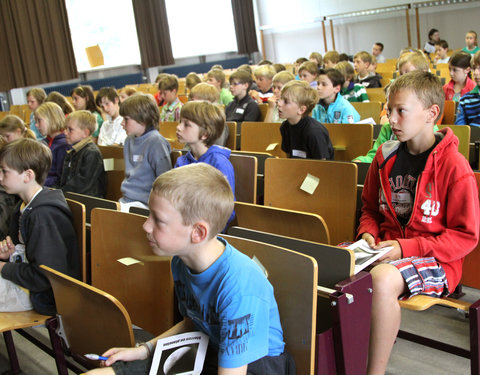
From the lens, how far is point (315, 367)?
4.86 feet

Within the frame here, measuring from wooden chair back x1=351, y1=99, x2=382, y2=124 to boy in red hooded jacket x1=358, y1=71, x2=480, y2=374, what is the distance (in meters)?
2.12

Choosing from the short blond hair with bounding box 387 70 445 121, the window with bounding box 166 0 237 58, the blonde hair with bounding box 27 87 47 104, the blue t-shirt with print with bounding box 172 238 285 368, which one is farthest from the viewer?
the window with bounding box 166 0 237 58

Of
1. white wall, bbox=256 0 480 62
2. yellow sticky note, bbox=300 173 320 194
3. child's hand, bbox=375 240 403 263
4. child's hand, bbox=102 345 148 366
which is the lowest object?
child's hand, bbox=102 345 148 366

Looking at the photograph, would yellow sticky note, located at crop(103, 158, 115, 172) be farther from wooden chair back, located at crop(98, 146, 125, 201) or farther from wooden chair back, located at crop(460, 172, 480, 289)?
wooden chair back, located at crop(460, 172, 480, 289)

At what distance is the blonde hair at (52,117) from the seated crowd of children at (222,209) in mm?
201

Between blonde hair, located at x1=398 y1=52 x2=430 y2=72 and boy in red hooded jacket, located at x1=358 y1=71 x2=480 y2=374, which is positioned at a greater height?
blonde hair, located at x1=398 y1=52 x2=430 y2=72

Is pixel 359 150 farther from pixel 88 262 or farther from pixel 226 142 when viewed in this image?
pixel 88 262

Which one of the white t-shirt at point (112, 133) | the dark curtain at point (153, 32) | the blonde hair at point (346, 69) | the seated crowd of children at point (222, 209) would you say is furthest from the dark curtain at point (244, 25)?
the seated crowd of children at point (222, 209)

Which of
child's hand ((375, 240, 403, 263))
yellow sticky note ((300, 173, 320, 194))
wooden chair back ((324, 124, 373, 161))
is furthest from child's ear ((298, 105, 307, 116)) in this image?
child's hand ((375, 240, 403, 263))

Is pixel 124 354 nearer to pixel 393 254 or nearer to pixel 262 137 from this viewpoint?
pixel 393 254

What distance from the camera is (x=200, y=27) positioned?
45.7ft

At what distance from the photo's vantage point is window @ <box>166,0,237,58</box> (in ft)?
44.1

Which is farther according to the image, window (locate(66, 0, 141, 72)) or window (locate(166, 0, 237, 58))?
window (locate(166, 0, 237, 58))

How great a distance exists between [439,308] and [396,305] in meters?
1.11
